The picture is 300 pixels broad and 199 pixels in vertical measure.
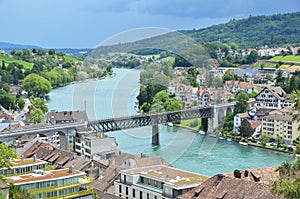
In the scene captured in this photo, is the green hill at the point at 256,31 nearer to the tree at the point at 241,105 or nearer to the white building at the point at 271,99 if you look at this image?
the white building at the point at 271,99

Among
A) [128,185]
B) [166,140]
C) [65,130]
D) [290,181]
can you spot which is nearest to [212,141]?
[166,140]

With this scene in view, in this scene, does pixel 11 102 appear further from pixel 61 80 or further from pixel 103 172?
pixel 103 172

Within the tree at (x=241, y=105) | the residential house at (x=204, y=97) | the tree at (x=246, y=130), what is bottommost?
the tree at (x=246, y=130)

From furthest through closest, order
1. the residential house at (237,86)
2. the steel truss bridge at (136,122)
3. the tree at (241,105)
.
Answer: the residential house at (237,86), the tree at (241,105), the steel truss bridge at (136,122)

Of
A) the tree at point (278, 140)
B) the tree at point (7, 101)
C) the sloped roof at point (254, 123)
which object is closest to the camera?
the tree at point (278, 140)

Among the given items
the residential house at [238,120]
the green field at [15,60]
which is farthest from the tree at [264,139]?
the green field at [15,60]

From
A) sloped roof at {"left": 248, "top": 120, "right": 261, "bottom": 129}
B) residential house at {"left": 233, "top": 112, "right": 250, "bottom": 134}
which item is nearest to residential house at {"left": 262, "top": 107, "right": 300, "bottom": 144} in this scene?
sloped roof at {"left": 248, "top": 120, "right": 261, "bottom": 129}
